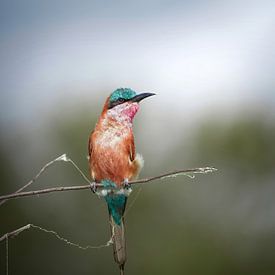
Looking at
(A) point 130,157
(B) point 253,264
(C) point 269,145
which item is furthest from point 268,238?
(A) point 130,157

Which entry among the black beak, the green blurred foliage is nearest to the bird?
the black beak

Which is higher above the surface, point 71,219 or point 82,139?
point 82,139

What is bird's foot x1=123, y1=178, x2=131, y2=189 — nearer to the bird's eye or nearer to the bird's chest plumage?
the bird's chest plumage

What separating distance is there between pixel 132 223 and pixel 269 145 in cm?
138

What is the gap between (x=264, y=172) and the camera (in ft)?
18.1

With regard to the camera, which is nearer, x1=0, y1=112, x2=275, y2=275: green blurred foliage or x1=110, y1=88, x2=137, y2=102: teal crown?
x1=110, y1=88, x2=137, y2=102: teal crown

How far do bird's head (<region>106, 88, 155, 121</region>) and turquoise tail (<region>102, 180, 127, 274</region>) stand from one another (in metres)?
0.10

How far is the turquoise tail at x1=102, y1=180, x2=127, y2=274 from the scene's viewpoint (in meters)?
1.06

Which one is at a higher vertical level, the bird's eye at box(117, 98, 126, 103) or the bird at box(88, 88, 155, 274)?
the bird's eye at box(117, 98, 126, 103)

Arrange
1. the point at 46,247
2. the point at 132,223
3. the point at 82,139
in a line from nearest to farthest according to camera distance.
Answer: the point at 82,139
the point at 46,247
the point at 132,223

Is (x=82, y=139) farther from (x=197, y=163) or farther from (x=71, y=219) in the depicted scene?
(x=197, y=163)

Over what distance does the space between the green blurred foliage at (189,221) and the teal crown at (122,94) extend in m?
2.88

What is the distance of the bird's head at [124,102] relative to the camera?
109 cm

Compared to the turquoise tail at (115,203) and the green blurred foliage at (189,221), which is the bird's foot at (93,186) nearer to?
the turquoise tail at (115,203)
